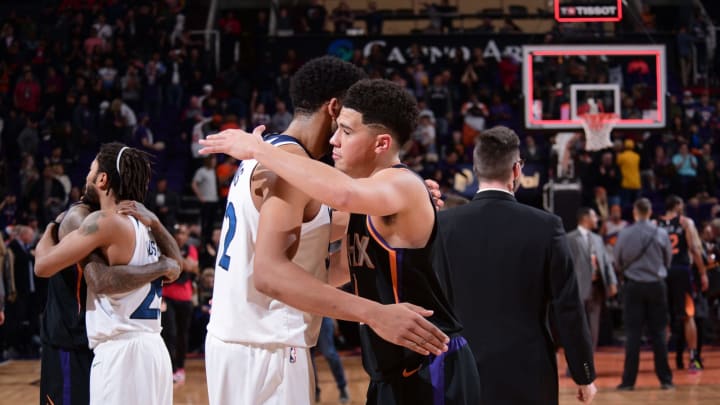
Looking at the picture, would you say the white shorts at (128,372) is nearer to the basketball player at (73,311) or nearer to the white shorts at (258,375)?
the basketball player at (73,311)

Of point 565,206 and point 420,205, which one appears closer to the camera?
point 420,205

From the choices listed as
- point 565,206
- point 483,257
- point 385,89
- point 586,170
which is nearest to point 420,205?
point 385,89

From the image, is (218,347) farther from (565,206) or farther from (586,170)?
(586,170)

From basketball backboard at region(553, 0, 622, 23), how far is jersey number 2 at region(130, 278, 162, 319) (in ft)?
24.8

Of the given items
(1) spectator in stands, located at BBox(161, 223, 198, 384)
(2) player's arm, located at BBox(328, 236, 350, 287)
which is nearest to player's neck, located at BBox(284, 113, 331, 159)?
(2) player's arm, located at BBox(328, 236, 350, 287)

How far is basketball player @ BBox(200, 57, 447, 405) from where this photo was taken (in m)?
3.12

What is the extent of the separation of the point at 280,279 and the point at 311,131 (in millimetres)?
645

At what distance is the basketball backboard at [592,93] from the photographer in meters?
11.6

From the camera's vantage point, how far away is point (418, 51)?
20.8m

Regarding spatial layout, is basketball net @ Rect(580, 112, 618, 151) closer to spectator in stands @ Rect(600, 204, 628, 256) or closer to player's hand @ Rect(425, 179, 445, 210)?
spectator in stands @ Rect(600, 204, 628, 256)

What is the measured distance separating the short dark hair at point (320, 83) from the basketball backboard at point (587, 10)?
26.6 feet

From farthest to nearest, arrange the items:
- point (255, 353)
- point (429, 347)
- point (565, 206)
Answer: point (565, 206), point (255, 353), point (429, 347)

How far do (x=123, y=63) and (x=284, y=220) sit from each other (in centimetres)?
1790

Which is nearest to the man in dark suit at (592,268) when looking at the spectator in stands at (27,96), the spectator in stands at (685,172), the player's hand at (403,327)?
the spectator in stands at (685,172)
